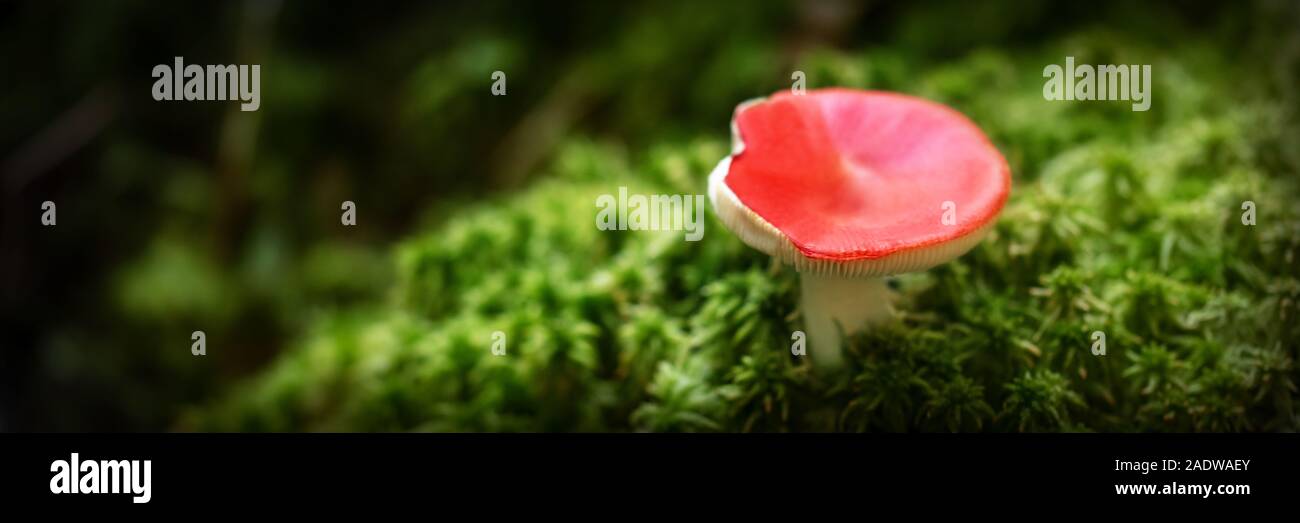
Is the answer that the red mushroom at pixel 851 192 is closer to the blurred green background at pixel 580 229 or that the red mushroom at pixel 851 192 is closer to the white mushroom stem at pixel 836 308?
the white mushroom stem at pixel 836 308

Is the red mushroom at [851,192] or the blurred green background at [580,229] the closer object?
the red mushroom at [851,192]

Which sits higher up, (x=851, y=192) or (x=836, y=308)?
(x=851, y=192)

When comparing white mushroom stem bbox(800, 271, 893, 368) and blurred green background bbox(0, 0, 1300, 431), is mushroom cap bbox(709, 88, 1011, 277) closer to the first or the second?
white mushroom stem bbox(800, 271, 893, 368)

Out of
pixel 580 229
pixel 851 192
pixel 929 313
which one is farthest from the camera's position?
pixel 580 229

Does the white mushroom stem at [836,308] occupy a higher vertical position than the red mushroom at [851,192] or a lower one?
lower

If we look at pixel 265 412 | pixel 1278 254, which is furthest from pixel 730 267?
pixel 265 412

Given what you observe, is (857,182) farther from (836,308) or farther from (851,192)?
(836,308)

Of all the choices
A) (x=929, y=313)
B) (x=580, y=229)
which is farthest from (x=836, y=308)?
(x=580, y=229)

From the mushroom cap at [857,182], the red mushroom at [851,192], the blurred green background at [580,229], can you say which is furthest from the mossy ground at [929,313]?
the mushroom cap at [857,182]
